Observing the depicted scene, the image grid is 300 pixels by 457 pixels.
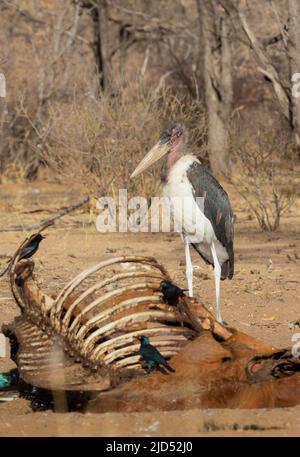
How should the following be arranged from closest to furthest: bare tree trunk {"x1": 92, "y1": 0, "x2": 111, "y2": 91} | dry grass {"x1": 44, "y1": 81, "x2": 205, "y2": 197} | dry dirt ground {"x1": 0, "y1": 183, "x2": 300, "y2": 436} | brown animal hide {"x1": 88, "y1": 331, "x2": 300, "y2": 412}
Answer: dry dirt ground {"x1": 0, "y1": 183, "x2": 300, "y2": 436} < brown animal hide {"x1": 88, "y1": 331, "x2": 300, "y2": 412} < dry grass {"x1": 44, "y1": 81, "x2": 205, "y2": 197} < bare tree trunk {"x1": 92, "y1": 0, "x2": 111, "y2": 91}

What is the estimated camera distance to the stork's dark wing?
7.95 m

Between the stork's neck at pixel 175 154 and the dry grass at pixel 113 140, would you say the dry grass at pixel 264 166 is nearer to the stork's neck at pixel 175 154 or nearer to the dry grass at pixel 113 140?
the dry grass at pixel 113 140

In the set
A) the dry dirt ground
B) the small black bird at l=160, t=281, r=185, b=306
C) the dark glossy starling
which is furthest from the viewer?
the dark glossy starling

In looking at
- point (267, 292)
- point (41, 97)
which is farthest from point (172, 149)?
point (41, 97)

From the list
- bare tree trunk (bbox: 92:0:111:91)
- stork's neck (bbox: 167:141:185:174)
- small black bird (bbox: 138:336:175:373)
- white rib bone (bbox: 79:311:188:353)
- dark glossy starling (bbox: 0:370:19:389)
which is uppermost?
bare tree trunk (bbox: 92:0:111:91)

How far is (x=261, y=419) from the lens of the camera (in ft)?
15.0

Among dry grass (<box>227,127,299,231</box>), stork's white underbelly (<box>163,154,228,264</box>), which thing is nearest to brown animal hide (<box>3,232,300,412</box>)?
stork's white underbelly (<box>163,154,228,264</box>)

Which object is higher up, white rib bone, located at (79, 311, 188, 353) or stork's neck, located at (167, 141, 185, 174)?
stork's neck, located at (167, 141, 185, 174)

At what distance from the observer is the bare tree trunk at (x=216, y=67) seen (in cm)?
1661

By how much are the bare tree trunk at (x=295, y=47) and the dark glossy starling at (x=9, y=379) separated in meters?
7.29

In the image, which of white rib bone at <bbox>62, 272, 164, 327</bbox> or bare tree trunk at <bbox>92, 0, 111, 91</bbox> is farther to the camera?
bare tree trunk at <bbox>92, 0, 111, 91</bbox>

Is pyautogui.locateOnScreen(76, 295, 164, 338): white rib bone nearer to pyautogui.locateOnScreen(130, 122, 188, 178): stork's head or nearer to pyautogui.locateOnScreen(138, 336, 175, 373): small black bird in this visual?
pyautogui.locateOnScreen(138, 336, 175, 373): small black bird

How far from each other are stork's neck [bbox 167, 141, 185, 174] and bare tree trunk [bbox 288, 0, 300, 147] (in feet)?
13.3
